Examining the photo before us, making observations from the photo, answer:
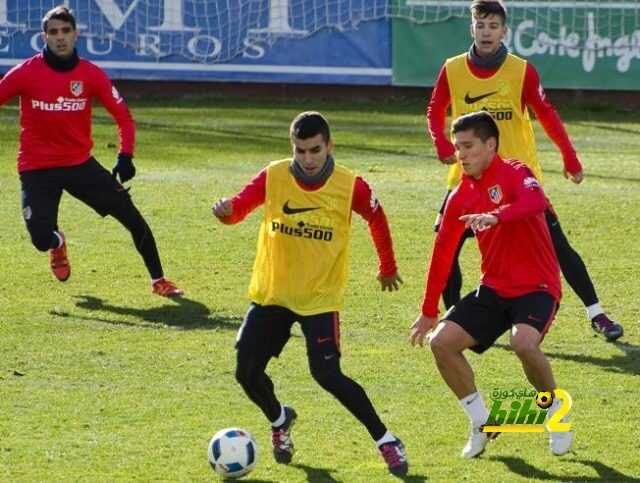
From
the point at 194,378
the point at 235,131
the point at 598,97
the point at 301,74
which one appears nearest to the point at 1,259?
the point at 194,378

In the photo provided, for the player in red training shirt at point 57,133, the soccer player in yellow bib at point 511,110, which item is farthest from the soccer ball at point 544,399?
the player in red training shirt at point 57,133

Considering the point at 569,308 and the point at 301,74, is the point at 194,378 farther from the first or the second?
the point at 301,74

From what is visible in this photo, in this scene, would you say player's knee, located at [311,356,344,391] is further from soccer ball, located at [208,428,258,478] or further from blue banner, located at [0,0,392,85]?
blue banner, located at [0,0,392,85]

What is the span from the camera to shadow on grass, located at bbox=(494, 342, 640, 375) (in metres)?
9.67

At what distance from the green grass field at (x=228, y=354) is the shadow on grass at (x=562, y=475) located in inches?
0.6

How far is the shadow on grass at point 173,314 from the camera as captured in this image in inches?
432

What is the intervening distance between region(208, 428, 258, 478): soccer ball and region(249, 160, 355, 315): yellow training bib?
2.27ft

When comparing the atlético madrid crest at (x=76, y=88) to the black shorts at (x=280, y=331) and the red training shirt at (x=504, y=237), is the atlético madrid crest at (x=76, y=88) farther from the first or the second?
the red training shirt at (x=504, y=237)

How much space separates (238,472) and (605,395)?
2.63m

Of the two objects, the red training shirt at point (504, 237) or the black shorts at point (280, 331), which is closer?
the black shorts at point (280, 331)

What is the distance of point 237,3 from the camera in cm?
2417

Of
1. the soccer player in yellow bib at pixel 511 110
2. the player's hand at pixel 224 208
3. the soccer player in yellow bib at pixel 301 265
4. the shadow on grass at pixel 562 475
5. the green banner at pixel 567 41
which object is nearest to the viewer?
the shadow on grass at pixel 562 475

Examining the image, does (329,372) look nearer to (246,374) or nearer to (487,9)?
(246,374)
